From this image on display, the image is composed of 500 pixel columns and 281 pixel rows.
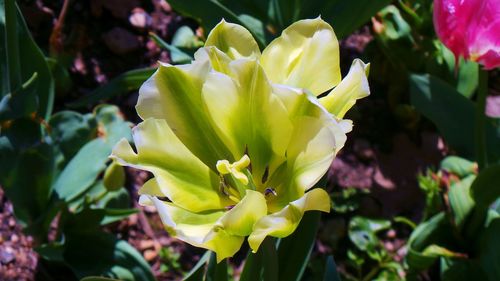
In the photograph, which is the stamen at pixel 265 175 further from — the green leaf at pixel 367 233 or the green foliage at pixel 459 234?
the green leaf at pixel 367 233

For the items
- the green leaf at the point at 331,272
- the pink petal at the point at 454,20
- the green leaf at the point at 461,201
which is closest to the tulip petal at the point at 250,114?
the green leaf at the point at 331,272

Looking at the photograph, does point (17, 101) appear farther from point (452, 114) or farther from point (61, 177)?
point (452, 114)

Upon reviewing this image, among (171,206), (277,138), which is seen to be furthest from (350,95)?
(171,206)

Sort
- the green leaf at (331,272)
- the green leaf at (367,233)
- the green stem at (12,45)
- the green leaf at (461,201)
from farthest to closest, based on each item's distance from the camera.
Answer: the green leaf at (367,233) → the green leaf at (461,201) → the green stem at (12,45) → the green leaf at (331,272)

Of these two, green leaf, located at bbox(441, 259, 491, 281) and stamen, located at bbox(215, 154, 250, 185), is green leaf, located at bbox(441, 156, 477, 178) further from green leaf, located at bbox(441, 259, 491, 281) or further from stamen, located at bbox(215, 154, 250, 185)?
stamen, located at bbox(215, 154, 250, 185)

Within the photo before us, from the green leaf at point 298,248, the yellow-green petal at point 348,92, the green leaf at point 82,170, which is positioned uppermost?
the yellow-green petal at point 348,92

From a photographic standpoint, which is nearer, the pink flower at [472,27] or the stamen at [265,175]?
the stamen at [265,175]

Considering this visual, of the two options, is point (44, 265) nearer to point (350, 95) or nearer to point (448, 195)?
point (448, 195)
